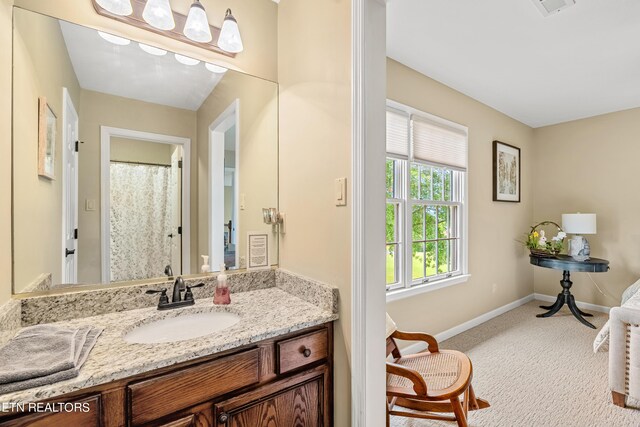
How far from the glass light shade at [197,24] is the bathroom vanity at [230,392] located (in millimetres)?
1497

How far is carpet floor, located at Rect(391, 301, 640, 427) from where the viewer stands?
1989mm

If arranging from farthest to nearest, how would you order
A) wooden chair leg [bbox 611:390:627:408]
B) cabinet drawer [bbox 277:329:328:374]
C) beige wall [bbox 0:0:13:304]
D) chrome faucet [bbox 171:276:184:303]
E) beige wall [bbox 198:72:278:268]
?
wooden chair leg [bbox 611:390:627:408], beige wall [bbox 198:72:278:268], chrome faucet [bbox 171:276:184:303], cabinet drawer [bbox 277:329:328:374], beige wall [bbox 0:0:13:304]

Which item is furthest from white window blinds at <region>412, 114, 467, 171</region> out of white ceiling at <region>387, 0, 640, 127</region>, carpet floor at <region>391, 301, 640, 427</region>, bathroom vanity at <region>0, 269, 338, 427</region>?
bathroom vanity at <region>0, 269, 338, 427</region>

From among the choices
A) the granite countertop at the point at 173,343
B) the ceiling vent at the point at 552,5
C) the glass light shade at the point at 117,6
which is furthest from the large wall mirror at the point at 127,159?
the ceiling vent at the point at 552,5

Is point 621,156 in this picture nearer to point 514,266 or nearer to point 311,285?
point 514,266

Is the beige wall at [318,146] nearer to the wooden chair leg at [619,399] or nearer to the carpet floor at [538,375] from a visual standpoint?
the carpet floor at [538,375]

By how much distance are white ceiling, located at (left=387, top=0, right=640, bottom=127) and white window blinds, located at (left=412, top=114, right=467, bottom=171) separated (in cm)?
45

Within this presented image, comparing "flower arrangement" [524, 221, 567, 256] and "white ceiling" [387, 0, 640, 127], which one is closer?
"white ceiling" [387, 0, 640, 127]

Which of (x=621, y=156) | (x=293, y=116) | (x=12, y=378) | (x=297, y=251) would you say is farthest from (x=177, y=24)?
(x=621, y=156)

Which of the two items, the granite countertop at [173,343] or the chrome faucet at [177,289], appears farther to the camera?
the chrome faucet at [177,289]

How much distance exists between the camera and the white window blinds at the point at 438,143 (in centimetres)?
288

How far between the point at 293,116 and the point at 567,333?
3713mm

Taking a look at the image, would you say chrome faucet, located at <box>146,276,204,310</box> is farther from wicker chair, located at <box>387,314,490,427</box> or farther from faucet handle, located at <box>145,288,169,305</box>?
wicker chair, located at <box>387,314,490,427</box>

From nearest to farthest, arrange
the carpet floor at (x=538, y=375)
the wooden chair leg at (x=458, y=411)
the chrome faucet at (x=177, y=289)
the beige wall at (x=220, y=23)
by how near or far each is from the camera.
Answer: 1. the beige wall at (x=220, y=23)
2. the chrome faucet at (x=177, y=289)
3. the wooden chair leg at (x=458, y=411)
4. the carpet floor at (x=538, y=375)
